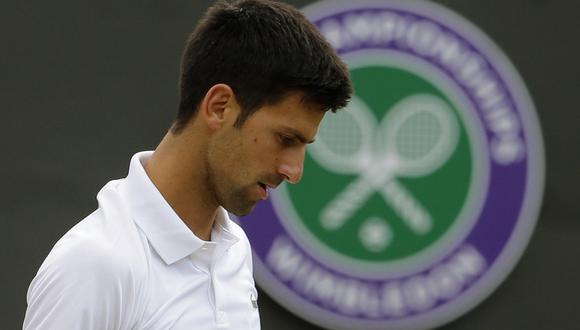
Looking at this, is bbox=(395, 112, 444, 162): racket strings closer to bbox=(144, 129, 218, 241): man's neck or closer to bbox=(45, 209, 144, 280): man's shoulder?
bbox=(144, 129, 218, 241): man's neck

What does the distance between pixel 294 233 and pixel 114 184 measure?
5.39ft

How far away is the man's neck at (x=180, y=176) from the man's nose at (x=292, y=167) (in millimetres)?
131

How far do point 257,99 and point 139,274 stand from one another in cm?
35

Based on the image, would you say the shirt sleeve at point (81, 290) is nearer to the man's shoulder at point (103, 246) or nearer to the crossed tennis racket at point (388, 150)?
the man's shoulder at point (103, 246)

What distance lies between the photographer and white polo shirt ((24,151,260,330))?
159cm

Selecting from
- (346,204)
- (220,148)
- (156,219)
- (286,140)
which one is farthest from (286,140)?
(346,204)

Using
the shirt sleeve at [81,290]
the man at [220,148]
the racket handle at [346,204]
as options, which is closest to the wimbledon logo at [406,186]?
the racket handle at [346,204]

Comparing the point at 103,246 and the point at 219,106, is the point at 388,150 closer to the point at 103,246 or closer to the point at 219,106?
the point at 219,106

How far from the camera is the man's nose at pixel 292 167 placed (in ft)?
6.00

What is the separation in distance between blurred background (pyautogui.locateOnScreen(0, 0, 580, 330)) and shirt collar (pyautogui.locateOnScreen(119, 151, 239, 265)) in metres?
1.65

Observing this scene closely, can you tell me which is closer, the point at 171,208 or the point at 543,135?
the point at 171,208

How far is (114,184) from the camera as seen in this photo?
6.08 ft

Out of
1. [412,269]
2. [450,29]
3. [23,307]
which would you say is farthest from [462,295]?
[23,307]

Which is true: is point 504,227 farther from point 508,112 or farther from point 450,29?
point 450,29
